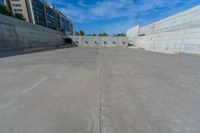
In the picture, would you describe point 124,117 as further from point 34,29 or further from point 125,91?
point 34,29

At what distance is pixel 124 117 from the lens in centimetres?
170

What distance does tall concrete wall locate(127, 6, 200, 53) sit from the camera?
11555 mm

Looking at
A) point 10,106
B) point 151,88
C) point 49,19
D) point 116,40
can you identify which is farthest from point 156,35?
point 49,19

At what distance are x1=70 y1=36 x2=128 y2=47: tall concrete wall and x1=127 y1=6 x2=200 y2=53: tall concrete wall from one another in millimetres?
13034

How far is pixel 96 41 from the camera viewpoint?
3250cm

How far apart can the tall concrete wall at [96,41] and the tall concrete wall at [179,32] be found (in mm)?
13034

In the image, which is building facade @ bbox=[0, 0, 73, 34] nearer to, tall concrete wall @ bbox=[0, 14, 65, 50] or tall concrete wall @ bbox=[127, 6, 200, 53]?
tall concrete wall @ bbox=[0, 14, 65, 50]

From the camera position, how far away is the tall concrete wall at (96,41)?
32.1m

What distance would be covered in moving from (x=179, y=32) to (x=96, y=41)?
23.2m

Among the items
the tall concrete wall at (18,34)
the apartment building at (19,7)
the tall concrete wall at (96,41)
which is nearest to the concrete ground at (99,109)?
the tall concrete wall at (18,34)

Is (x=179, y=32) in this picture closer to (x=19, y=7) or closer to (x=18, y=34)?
(x=18, y=34)

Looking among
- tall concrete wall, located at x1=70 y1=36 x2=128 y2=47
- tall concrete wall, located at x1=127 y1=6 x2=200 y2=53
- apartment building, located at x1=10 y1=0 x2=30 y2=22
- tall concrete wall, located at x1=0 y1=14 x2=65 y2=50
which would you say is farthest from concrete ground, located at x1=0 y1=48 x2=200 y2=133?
apartment building, located at x1=10 y1=0 x2=30 y2=22

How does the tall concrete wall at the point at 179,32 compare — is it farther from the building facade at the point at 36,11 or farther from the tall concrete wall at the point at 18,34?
the building facade at the point at 36,11

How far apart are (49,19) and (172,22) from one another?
5980cm
